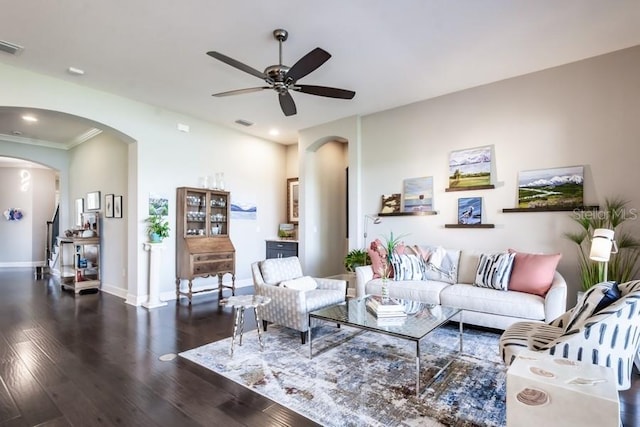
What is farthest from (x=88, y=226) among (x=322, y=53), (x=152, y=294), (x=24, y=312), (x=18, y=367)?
(x=322, y=53)

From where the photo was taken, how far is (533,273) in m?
3.49

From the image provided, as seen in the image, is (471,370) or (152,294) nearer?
(471,370)

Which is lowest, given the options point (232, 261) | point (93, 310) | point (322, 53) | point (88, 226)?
point (93, 310)

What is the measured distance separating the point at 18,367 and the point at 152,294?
210 cm

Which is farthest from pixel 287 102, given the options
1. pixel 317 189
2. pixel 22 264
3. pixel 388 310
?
pixel 22 264

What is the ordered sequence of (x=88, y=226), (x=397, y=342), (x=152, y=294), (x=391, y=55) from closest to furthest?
(x=397, y=342) → (x=391, y=55) → (x=152, y=294) → (x=88, y=226)

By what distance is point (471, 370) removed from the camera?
2.71m

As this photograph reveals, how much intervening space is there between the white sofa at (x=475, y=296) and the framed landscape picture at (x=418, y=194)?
85cm

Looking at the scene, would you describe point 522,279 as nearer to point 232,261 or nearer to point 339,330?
point 339,330

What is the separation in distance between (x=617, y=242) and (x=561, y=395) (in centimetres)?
297

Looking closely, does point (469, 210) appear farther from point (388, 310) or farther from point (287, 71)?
point (287, 71)

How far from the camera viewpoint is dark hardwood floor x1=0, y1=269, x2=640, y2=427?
6.88ft

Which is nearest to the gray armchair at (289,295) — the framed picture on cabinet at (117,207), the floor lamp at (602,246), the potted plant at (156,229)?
the potted plant at (156,229)

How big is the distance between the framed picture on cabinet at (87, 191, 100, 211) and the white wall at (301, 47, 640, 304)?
5237 mm
